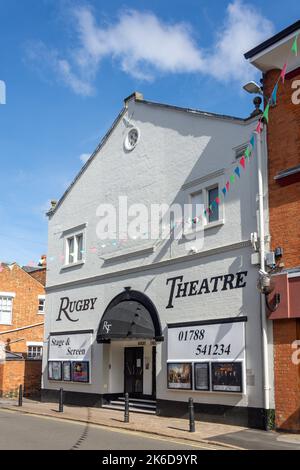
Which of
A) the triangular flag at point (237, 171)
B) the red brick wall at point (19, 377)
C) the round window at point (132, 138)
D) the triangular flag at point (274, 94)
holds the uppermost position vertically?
the round window at point (132, 138)

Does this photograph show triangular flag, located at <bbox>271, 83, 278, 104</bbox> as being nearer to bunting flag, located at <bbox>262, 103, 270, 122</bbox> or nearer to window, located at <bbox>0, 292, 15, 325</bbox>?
bunting flag, located at <bbox>262, 103, 270, 122</bbox>

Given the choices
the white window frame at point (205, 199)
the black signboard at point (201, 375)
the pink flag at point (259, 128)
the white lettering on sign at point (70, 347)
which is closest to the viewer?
the pink flag at point (259, 128)

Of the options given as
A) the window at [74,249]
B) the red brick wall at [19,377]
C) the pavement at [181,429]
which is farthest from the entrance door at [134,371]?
the red brick wall at [19,377]

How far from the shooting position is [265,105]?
15.4 meters

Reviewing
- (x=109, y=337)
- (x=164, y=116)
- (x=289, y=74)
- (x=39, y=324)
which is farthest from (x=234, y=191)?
(x=39, y=324)

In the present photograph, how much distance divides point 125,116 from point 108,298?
707 centimetres

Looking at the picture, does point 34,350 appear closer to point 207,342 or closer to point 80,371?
point 80,371

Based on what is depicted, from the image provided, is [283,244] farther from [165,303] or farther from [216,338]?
[165,303]

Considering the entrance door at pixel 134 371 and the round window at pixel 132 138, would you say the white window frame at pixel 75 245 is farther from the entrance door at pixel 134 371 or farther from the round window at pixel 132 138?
the entrance door at pixel 134 371

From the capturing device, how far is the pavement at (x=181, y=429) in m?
12.1

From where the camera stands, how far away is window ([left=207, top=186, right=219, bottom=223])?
668 inches

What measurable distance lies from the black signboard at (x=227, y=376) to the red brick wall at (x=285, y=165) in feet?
10.6

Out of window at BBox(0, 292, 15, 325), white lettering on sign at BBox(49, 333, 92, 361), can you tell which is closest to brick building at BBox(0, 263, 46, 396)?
window at BBox(0, 292, 15, 325)

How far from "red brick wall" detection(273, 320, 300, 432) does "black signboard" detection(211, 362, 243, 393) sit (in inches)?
48.3
